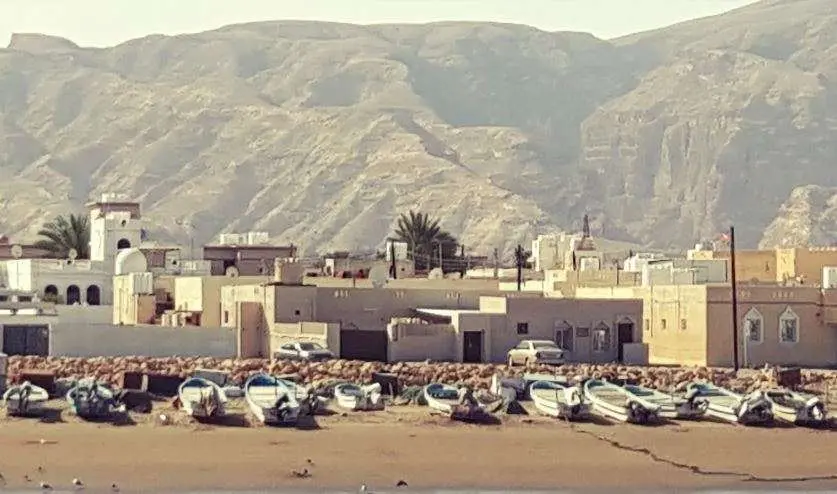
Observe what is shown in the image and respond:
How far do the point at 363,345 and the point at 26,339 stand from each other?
8475 mm

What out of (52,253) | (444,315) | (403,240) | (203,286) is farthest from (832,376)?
(403,240)

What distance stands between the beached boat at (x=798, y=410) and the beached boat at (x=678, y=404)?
135cm

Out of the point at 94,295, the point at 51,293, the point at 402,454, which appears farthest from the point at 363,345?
the point at 94,295

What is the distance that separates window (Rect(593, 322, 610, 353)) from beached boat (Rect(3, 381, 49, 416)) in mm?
18646

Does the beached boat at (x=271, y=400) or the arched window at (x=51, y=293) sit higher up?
the arched window at (x=51, y=293)

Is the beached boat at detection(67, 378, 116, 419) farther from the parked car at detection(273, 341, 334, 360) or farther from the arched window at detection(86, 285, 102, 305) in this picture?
the arched window at detection(86, 285, 102, 305)

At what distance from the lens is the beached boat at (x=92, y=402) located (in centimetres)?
4128

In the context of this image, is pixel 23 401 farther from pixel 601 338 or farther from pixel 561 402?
pixel 601 338

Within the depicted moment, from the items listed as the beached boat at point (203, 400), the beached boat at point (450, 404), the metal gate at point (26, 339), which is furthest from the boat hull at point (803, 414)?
the metal gate at point (26, 339)

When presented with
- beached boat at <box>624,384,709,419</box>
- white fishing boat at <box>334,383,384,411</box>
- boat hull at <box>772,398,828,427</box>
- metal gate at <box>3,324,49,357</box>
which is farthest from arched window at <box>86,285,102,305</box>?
boat hull at <box>772,398,828,427</box>

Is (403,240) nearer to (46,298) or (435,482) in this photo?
(46,298)

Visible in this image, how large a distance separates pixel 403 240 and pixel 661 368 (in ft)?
154

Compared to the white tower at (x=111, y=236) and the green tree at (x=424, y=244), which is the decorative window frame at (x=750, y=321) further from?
the green tree at (x=424, y=244)

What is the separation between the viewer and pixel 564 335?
5659cm
